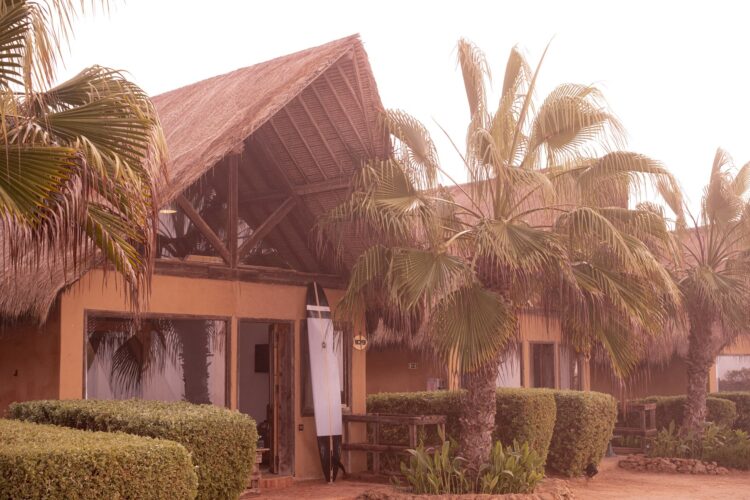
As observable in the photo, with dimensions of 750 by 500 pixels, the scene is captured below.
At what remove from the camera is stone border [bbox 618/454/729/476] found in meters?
15.5

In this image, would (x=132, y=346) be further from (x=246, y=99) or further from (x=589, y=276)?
(x=589, y=276)

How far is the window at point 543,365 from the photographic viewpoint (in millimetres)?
19734

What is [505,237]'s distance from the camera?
34.3 feet

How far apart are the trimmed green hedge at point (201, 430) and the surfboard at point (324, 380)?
4006 mm

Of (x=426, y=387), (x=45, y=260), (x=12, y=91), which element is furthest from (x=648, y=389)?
(x=12, y=91)

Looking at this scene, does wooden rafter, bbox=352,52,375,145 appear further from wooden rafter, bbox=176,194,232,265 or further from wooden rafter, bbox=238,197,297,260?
wooden rafter, bbox=176,194,232,265

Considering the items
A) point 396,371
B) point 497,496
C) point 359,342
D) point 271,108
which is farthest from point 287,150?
point 396,371

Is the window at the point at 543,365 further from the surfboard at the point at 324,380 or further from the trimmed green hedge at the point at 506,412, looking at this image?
the surfboard at the point at 324,380

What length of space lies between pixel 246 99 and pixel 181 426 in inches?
195

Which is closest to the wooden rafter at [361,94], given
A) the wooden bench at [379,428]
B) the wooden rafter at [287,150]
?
the wooden rafter at [287,150]

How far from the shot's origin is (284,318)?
42.1 feet

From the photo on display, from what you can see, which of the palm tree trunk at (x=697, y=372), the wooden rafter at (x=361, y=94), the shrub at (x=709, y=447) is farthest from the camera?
the palm tree trunk at (x=697, y=372)

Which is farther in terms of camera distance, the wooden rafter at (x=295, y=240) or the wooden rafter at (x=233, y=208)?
the wooden rafter at (x=295, y=240)

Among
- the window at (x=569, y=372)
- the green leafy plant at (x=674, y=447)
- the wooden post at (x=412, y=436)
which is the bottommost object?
the green leafy plant at (x=674, y=447)
